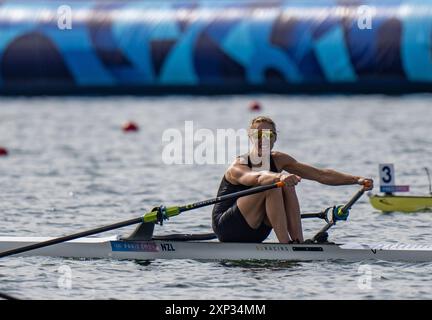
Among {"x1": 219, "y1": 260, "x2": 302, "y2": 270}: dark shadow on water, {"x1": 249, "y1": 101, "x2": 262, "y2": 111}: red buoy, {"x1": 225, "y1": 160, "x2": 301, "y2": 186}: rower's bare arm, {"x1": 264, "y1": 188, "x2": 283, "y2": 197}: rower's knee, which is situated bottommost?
{"x1": 219, "y1": 260, "x2": 302, "y2": 270}: dark shadow on water

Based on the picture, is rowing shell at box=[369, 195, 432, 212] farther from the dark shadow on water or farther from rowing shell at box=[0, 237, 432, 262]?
the dark shadow on water

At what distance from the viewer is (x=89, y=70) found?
41094 mm

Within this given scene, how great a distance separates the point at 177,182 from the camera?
24.3 meters

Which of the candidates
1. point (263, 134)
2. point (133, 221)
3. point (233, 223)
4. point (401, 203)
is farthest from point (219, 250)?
point (401, 203)

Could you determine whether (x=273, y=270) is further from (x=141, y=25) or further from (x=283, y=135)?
(x=141, y=25)

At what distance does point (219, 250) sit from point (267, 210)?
0.94 m

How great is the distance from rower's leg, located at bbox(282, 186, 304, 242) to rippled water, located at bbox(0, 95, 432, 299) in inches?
16.8

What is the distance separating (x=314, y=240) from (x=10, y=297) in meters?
4.45

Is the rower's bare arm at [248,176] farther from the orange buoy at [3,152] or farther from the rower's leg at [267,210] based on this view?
the orange buoy at [3,152]

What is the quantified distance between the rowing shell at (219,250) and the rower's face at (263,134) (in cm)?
132

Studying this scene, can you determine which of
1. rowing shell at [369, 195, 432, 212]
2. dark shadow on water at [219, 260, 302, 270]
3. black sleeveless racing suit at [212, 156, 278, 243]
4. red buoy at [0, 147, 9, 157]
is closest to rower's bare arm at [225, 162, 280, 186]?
black sleeveless racing suit at [212, 156, 278, 243]

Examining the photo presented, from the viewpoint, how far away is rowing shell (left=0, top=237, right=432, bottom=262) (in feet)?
50.5

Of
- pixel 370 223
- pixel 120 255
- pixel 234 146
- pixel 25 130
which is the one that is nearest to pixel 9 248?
pixel 120 255

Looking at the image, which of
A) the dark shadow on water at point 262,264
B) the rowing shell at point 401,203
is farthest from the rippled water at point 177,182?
the rowing shell at point 401,203
